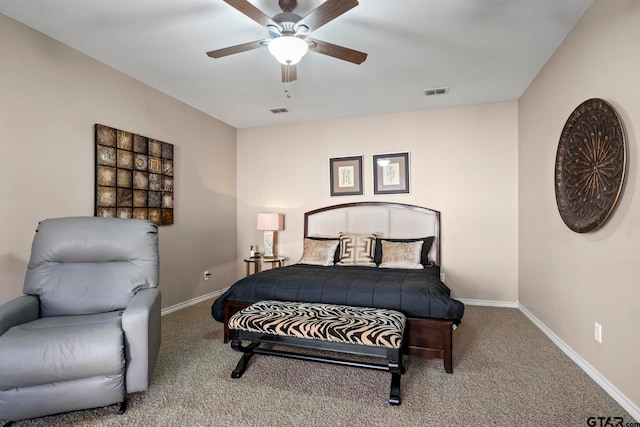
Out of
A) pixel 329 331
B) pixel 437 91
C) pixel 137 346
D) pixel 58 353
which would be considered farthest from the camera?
pixel 437 91

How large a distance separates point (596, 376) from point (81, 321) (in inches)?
135

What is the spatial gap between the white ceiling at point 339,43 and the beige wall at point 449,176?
0.40 m

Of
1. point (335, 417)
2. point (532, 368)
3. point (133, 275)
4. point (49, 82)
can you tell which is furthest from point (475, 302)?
point (49, 82)

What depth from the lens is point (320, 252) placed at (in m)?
4.26

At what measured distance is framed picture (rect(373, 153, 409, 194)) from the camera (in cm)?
471

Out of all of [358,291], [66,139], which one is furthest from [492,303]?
[66,139]

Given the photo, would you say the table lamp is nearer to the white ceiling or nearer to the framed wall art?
the framed wall art

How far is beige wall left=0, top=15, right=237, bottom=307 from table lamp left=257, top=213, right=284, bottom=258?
0.86 metres

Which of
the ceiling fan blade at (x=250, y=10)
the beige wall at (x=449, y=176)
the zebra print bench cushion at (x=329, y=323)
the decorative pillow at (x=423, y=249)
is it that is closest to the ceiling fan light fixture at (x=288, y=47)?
the ceiling fan blade at (x=250, y=10)

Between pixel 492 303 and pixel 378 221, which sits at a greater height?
pixel 378 221

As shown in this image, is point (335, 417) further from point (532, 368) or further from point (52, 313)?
point (52, 313)

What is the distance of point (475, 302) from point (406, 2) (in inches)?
142

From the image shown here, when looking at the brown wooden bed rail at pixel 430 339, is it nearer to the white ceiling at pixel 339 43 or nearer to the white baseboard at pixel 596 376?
the white baseboard at pixel 596 376

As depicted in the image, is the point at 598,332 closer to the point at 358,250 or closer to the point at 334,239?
the point at 358,250
